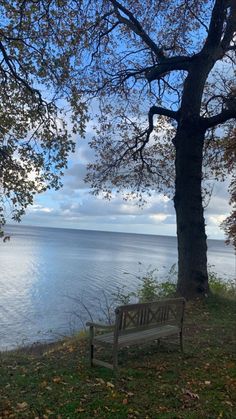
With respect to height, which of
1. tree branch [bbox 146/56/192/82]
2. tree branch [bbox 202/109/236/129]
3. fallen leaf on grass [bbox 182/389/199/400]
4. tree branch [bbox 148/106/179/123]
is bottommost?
fallen leaf on grass [bbox 182/389/199/400]

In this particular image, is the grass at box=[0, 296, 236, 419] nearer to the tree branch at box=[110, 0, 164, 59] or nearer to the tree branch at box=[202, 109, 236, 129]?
the tree branch at box=[202, 109, 236, 129]

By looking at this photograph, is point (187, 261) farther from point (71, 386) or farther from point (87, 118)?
point (71, 386)

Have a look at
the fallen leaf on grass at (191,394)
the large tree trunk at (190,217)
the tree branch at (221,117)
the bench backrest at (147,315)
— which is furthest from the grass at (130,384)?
the tree branch at (221,117)

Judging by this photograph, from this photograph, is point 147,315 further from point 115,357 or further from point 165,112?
point 165,112

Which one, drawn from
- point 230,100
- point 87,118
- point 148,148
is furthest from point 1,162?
point 148,148

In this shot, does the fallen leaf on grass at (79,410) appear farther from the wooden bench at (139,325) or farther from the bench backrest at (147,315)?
the bench backrest at (147,315)

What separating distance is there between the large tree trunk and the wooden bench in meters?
4.20

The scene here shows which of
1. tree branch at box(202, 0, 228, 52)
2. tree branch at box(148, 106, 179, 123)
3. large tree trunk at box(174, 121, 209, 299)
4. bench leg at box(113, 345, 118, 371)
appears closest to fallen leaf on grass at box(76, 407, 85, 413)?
bench leg at box(113, 345, 118, 371)

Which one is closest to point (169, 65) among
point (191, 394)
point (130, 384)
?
point (130, 384)

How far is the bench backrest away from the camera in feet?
21.4

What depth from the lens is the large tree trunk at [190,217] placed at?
39.1 ft

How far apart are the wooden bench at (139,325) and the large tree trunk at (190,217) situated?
165 inches

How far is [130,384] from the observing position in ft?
19.4

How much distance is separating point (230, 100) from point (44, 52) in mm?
6420
